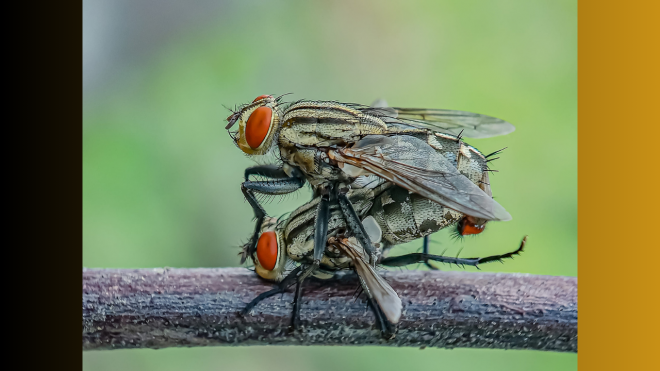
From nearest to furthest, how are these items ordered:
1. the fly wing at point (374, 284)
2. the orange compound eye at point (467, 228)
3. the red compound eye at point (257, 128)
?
the fly wing at point (374, 284), the orange compound eye at point (467, 228), the red compound eye at point (257, 128)

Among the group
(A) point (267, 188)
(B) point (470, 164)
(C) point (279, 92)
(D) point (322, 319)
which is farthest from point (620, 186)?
(C) point (279, 92)

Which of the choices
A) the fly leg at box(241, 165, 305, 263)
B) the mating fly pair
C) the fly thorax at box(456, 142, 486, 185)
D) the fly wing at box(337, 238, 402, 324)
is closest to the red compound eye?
the mating fly pair

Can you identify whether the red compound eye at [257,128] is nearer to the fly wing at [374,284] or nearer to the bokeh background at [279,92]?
the bokeh background at [279,92]

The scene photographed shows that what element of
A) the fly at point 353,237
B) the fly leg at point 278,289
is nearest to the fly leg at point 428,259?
the fly at point 353,237

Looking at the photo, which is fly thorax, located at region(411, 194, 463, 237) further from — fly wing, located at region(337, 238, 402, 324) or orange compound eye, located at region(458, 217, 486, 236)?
fly wing, located at region(337, 238, 402, 324)

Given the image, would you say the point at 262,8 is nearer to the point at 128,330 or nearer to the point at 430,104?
the point at 430,104

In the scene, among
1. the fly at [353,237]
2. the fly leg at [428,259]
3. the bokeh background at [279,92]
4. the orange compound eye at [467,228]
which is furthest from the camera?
the bokeh background at [279,92]
